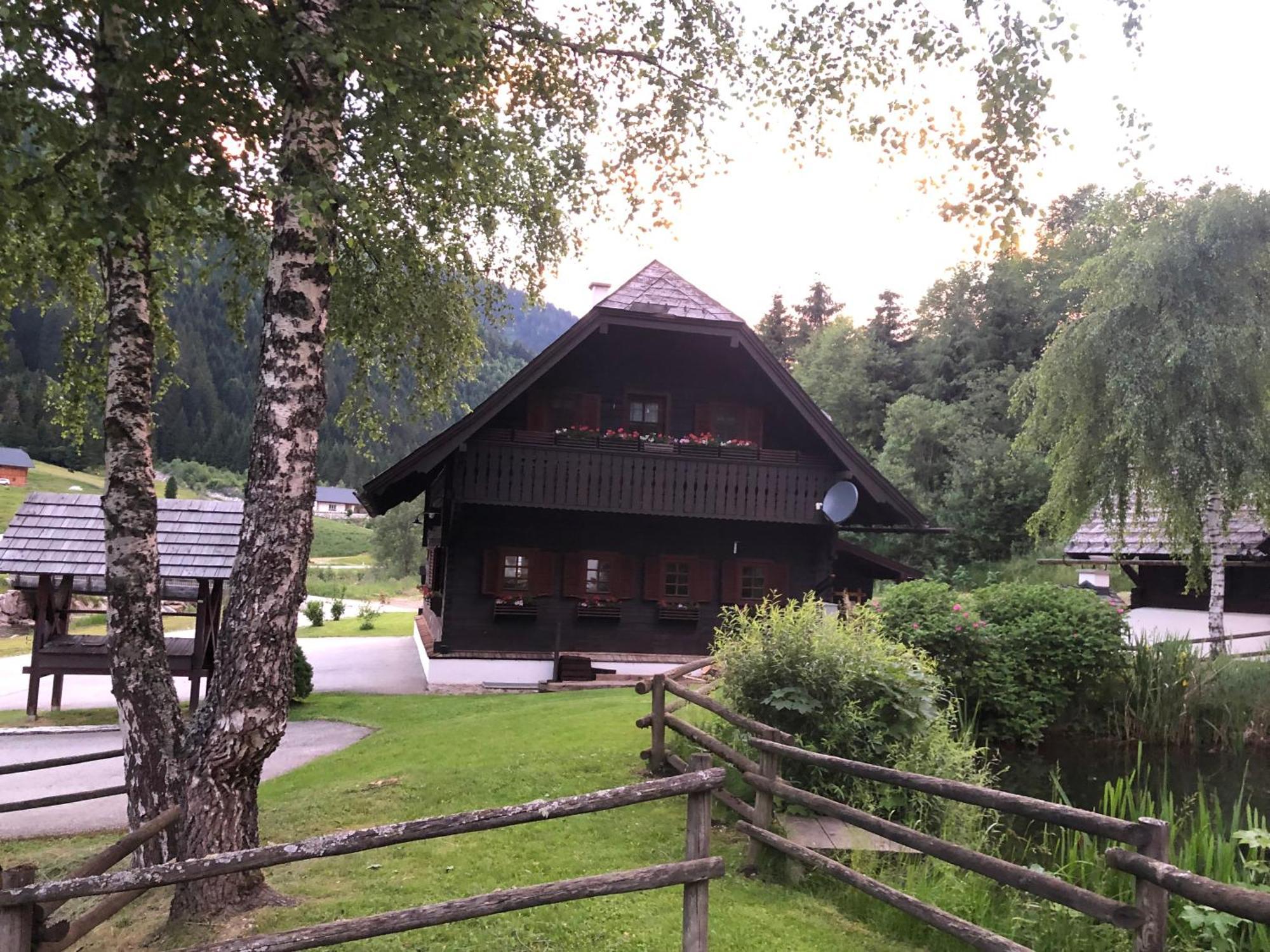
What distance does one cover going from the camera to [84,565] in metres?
11.9

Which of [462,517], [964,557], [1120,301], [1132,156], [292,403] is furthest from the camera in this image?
[964,557]

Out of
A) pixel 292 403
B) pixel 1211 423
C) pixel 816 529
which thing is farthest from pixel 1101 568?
pixel 292 403

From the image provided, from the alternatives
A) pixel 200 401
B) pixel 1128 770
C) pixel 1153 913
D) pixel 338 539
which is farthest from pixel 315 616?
pixel 200 401

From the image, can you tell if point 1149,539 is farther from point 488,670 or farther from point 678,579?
point 488,670

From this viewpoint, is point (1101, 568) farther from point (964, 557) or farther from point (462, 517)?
point (462, 517)

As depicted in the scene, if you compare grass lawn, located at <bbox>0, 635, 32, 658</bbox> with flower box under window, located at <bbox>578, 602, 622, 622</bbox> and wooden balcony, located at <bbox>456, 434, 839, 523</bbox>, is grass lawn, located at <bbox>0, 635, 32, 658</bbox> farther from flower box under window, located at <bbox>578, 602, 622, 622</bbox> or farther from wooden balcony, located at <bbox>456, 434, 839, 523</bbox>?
flower box under window, located at <bbox>578, 602, 622, 622</bbox>

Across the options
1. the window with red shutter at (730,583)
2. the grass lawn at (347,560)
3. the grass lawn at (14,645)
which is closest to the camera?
the window with red shutter at (730,583)

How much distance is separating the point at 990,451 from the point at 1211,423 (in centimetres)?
1895

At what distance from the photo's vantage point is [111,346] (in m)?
5.20

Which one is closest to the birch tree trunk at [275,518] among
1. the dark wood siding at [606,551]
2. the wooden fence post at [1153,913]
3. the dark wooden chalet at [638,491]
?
the wooden fence post at [1153,913]

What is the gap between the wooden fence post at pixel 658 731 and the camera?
7895mm

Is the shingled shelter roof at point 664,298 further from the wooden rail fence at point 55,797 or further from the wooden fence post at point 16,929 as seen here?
the wooden fence post at point 16,929

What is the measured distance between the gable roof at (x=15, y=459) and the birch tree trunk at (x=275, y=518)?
8093 cm

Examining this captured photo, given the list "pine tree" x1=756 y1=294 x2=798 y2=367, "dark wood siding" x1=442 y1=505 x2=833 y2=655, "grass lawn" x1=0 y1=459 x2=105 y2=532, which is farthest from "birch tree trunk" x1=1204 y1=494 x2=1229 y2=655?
"grass lawn" x1=0 y1=459 x2=105 y2=532
